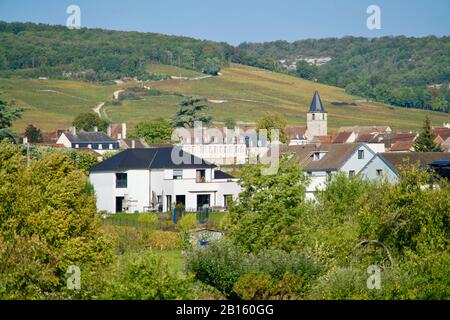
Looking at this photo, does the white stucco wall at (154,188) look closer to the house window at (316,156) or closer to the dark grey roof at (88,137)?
the house window at (316,156)

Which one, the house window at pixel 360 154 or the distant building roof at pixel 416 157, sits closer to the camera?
the distant building roof at pixel 416 157

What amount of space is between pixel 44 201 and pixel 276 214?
8676 millimetres

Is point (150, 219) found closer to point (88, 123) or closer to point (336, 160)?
point (336, 160)

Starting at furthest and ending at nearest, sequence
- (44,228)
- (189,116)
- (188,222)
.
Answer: (189,116) < (188,222) < (44,228)

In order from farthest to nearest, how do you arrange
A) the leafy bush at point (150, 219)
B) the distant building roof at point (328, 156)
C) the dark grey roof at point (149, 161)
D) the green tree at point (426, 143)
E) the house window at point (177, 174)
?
the green tree at point (426, 143)
the dark grey roof at point (149, 161)
the house window at point (177, 174)
the distant building roof at point (328, 156)
the leafy bush at point (150, 219)

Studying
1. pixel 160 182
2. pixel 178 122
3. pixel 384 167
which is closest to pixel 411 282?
pixel 384 167

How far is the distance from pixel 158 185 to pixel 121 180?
2.52 meters

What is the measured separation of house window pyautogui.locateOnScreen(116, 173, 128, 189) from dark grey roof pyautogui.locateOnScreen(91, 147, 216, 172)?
45 cm

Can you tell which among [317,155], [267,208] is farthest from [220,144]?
[267,208]

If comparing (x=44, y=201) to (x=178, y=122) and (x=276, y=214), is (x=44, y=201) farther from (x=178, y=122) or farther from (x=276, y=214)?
(x=178, y=122)

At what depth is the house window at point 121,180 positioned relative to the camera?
240ft

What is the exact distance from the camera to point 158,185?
73.1 meters

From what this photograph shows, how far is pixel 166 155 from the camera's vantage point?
75375 mm

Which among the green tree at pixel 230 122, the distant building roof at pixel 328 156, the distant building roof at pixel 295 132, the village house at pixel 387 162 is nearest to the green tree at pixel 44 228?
the village house at pixel 387 162
